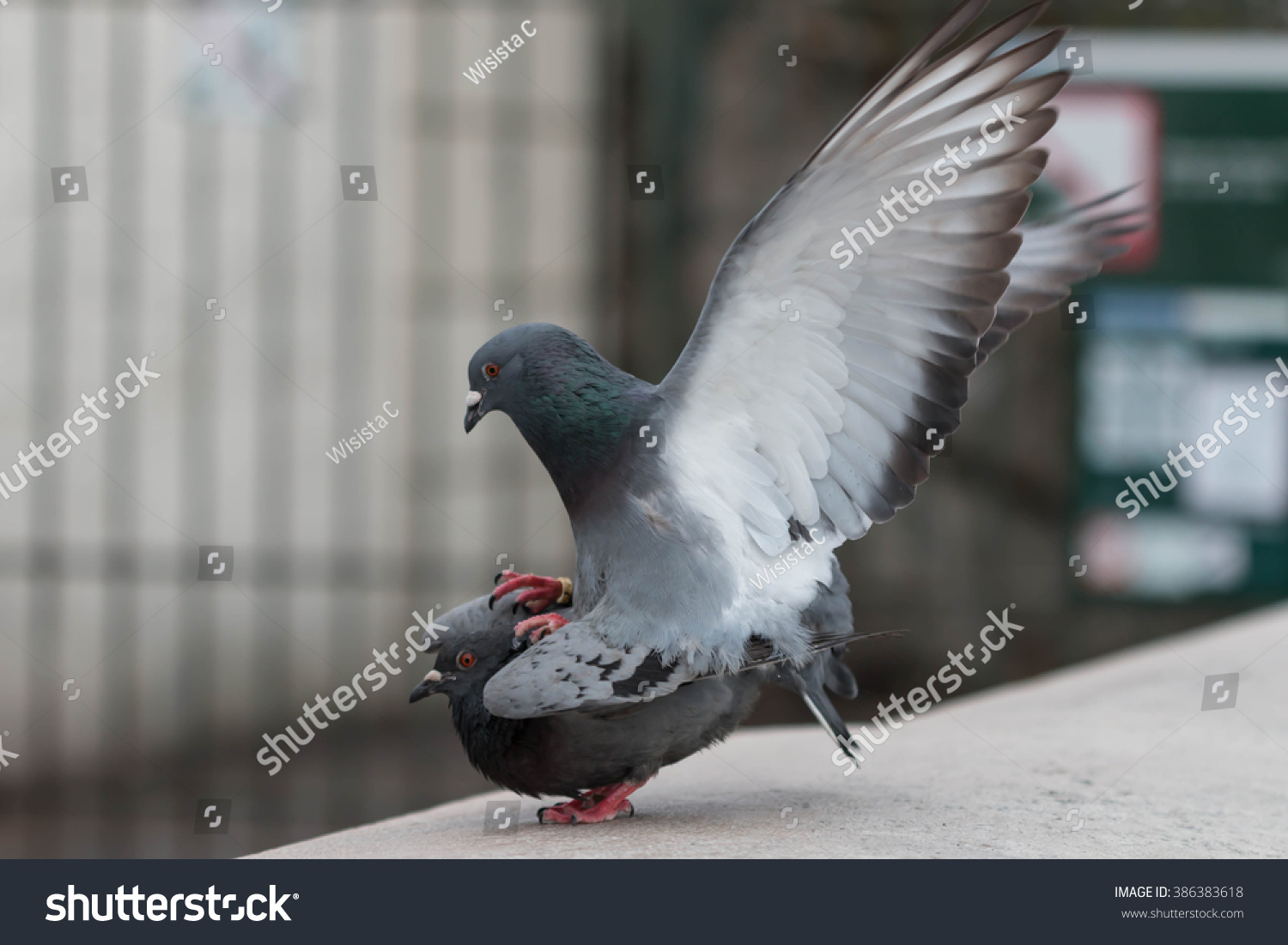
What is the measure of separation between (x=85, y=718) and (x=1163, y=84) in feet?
23.7

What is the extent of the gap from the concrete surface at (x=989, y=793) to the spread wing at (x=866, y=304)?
2.46ft

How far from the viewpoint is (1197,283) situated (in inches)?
280

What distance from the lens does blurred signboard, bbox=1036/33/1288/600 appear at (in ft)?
23.0

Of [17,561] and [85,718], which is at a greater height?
[17,561]

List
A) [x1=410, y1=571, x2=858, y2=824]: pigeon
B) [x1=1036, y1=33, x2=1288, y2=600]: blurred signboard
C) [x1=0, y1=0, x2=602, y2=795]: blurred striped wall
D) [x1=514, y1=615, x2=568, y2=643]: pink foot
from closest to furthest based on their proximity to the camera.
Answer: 1. [x1=410, y1=571, x2=858, y2=824]: pigeon
2. [x1=514, y1=615, x2=568, y2=643]: pink foot
3. [x1=1036, y1=33, x2=1288, y2=600]: blurred signboard
4. [x1=0, y1=0, x2=602, y2=795]: blurred striped wall

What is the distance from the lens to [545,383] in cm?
298

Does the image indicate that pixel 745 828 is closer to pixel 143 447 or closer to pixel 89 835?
pixel 89 835

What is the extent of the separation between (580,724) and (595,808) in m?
0.40

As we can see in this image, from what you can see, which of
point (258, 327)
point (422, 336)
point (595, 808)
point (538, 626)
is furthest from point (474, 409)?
point (258, 327)

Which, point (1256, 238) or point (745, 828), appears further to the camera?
point (1256, 238)

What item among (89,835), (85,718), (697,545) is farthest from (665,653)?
(85,718)

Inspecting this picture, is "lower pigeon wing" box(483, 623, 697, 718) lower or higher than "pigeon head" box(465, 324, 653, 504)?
lower

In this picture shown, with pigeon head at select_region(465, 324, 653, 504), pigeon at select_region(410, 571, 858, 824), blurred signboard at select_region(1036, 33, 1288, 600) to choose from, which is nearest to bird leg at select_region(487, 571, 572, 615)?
pigeon at select_region(410, 571, 858, 824)

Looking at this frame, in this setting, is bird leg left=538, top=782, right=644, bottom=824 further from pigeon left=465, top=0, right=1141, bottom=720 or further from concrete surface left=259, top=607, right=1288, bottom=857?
pigeon left=465, top=0, right=1141, bottom=720
